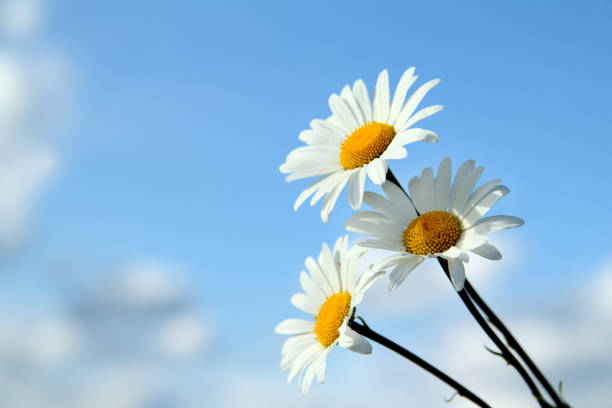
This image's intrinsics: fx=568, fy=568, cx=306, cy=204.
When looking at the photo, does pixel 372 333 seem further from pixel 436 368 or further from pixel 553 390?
A: pixel 553 390

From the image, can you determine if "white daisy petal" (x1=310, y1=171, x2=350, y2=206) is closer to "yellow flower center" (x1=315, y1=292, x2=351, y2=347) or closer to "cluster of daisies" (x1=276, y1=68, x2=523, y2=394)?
"cluster of daisies" (x1=276, y1=68, x2=523, y2=394)

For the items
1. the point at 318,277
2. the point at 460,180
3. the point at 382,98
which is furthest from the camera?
the point at 318,277

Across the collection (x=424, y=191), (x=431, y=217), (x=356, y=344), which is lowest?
(x=356, y=344)

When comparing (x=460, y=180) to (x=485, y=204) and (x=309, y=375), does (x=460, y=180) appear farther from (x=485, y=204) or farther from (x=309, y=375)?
(x=309, y=375)

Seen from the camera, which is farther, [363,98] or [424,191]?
[363,98]

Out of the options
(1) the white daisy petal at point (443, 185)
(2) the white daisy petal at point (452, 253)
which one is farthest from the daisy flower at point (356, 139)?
(2) the white daisy petal at point (452, 253)

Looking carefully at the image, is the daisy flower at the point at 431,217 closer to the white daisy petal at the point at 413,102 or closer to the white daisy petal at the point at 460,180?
the white daisy petal at the point at 460,180

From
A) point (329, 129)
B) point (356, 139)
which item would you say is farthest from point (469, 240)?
point (329, 129)
